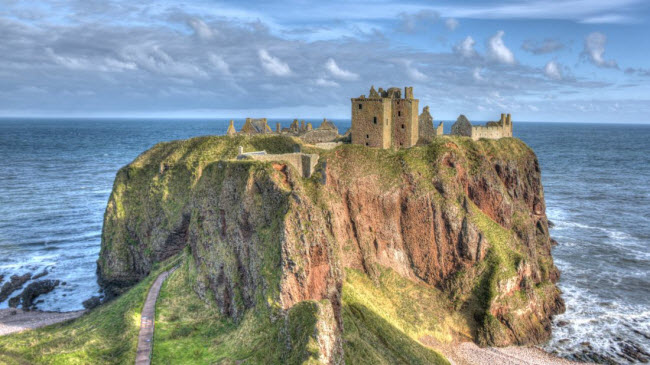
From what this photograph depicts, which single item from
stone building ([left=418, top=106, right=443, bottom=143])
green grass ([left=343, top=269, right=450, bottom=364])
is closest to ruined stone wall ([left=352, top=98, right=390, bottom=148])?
stone building ([left=418, top=106, right=443, bottom=143])

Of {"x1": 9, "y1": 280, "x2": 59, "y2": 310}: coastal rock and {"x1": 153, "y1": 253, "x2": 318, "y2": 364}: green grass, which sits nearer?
{"x1": 153, "y1": 253, "x2": 318, "y2": 364}: green grass

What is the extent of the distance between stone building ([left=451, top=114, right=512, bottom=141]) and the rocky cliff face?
99.4 inches

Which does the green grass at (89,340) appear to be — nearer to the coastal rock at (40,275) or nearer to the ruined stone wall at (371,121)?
the coastal rock at (40,275)

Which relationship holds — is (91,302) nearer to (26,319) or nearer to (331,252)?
(26,319)

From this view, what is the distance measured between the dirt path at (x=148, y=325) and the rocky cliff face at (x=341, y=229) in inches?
198

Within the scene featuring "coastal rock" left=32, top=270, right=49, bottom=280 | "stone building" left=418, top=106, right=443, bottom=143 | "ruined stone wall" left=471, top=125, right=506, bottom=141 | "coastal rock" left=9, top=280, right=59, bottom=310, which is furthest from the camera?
"ruined stone wall" left=471, top=125, right=506, bottom=141

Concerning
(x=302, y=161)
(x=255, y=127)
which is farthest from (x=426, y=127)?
(x=255, y=127)

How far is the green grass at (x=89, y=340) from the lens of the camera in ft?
143

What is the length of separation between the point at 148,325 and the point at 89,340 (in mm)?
5318

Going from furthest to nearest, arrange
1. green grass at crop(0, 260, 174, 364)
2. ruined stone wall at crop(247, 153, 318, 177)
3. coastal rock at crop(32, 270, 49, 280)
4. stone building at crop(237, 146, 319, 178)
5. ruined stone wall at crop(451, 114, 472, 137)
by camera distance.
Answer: ruined stone wall at crop(451, 114, 472, 137), coastal rock at crop(32, 270, 49, 280), ruined stone wall at crop(247, 153, 318, 177), stone building at crop(237, 146, 319, 178), green grass at crop(0, 260, 174, 364)

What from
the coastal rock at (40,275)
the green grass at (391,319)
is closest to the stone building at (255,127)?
the coastal rock at (40,275)

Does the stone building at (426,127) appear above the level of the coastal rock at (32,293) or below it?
above

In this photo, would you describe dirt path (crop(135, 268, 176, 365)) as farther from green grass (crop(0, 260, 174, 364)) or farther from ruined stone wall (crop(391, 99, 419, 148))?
ruined stone wall (crop(391, 99, 419, 148))

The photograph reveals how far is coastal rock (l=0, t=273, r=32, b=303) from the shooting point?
2773 inches
